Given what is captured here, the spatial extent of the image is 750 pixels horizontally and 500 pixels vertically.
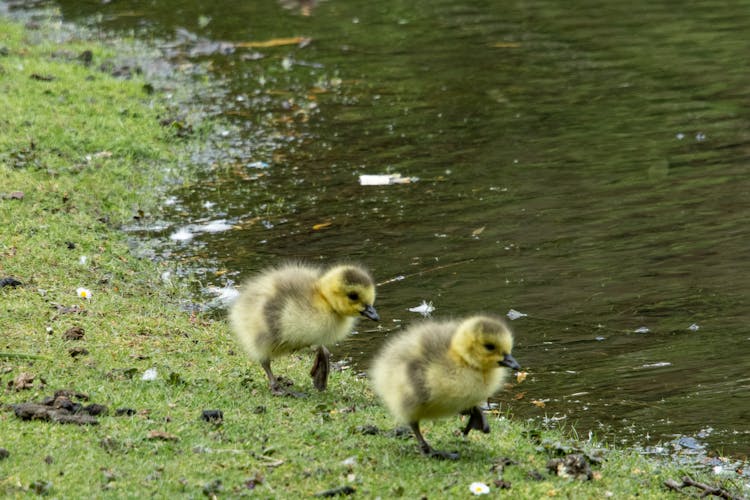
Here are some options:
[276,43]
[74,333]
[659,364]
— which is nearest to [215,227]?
[74,333]

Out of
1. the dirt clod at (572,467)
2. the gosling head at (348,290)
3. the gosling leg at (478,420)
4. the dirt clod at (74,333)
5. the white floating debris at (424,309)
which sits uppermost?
the gosling head at (348,290)

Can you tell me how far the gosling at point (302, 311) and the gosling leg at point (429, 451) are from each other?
3.67 ft

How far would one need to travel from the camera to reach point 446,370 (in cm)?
642

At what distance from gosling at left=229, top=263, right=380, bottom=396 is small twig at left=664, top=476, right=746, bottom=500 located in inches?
85.8

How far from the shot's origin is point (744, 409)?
7.87 metres

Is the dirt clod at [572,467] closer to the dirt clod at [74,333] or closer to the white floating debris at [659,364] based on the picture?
the white floating debris at [659,364]

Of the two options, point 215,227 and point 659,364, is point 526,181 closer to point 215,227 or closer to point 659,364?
point 215,227

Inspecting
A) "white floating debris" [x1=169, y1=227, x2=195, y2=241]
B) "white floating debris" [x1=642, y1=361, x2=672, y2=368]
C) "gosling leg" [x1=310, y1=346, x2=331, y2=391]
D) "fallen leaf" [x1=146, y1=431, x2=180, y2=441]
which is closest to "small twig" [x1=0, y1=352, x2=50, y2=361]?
"fallen leaf" [x1=146, y1=431, x2=180, y2=441]

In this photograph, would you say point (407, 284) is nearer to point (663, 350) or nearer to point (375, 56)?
point (663, 350)

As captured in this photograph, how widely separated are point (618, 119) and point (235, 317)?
852cm

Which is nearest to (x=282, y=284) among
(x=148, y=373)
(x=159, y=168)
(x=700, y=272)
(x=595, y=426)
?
(x=148, y=373)

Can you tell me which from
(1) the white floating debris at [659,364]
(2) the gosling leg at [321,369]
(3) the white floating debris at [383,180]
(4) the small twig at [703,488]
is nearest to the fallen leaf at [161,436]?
(2) the gosling leg at [321,369]

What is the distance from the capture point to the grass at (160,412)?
6.10 metres

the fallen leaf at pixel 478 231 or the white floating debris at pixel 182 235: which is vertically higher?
the fallen leaf at pixel 478 231
